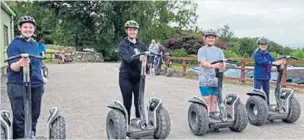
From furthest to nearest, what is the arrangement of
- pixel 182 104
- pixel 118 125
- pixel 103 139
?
pixel 182 104 < pixel 103 139 < pixel 118 125

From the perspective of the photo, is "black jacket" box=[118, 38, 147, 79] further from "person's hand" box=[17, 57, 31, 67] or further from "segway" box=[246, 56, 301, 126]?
"segway" box=[246, 56, 301, 126]

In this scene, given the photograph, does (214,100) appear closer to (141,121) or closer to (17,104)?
(141,121)

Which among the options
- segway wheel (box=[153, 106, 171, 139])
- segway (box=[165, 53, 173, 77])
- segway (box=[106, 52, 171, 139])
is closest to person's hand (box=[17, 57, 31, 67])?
segway (box=[106, 52, 171, 139])

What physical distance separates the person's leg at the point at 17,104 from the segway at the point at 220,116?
276cm

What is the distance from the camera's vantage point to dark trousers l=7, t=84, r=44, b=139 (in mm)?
5227

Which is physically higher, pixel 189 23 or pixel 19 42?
pixel 189 23

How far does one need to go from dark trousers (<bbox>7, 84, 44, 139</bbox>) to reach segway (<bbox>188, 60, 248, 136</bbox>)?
8.45ft

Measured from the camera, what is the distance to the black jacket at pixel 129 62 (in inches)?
244

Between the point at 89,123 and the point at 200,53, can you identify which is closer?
the point at 200,53

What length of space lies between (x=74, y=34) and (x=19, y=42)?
103 ft

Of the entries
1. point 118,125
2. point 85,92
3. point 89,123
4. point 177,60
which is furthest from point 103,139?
point 177,60

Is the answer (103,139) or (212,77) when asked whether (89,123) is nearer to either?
(103,139)

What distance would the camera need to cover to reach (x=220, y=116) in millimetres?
6844

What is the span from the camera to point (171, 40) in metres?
36.3
